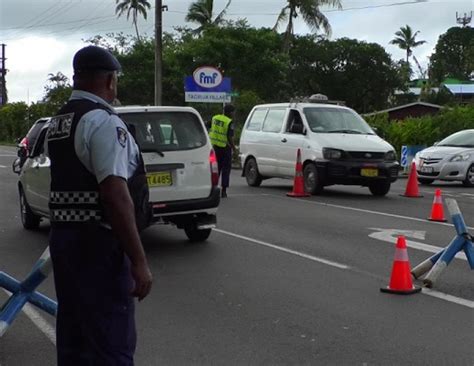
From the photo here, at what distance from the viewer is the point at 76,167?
135 inches

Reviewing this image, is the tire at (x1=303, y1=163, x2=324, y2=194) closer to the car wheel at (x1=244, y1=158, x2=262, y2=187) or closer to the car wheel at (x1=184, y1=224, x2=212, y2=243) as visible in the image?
the car wheel at (x1=244, y1=158, x2=262, y2=187)

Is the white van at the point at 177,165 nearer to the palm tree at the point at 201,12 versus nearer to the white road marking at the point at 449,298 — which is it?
the white road marking at the point at 449,298

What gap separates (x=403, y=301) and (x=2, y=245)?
538 centimetres

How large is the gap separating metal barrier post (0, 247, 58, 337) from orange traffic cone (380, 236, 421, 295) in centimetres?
311

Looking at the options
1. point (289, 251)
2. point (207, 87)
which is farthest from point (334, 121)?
point (207, 87)

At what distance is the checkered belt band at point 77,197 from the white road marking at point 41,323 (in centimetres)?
242

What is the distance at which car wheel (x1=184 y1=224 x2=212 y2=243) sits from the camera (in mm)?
9945

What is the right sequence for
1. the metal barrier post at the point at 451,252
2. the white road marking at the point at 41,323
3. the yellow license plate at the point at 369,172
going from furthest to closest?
the yellow license plate at the point at 369,172 → the metal barrier post at the point at 451,252 → the white road marking at the point at 41,323

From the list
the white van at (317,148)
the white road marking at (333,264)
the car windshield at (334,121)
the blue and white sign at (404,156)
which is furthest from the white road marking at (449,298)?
the blue and white sign at (404,156)

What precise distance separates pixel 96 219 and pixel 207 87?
2335 cm

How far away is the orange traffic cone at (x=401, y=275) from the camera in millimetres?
7086

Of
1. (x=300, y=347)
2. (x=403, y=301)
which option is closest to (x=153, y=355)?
(x=300, y=347)

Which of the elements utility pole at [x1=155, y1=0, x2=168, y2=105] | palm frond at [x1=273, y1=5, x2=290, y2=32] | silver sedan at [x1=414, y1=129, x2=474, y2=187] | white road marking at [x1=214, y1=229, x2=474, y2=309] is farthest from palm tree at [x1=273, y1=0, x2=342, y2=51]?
white road marking at [x1=214, y1=229, x2=474, y2=309]

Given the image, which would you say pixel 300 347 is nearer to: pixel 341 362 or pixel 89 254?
pixel 341 362
